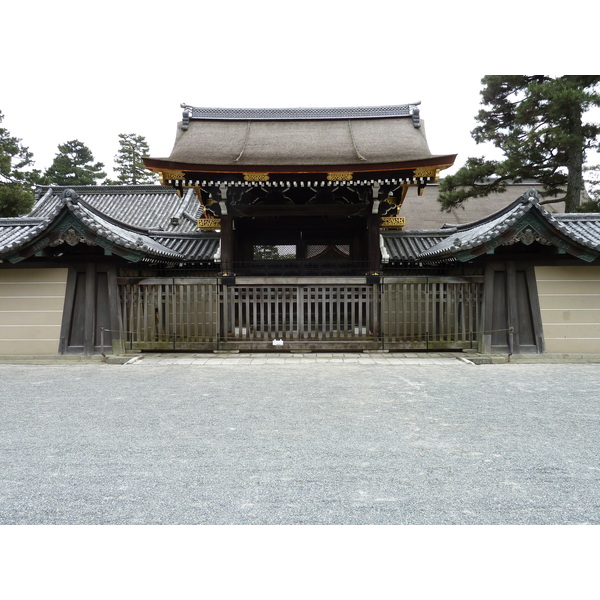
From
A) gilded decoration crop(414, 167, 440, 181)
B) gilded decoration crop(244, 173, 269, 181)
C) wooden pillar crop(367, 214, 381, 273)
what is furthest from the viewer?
wooden pillar crop(367, 214, 381, 273)

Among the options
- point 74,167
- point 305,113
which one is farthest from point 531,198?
point 74,167

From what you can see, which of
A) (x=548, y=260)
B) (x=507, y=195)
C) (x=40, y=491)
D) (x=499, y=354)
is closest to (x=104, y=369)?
(x=40, y=491)

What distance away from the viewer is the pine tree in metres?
33.8

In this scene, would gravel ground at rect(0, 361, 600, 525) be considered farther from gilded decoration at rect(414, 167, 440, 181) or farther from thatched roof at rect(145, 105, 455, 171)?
thatched roof at rect(145, 105, 455, 171)

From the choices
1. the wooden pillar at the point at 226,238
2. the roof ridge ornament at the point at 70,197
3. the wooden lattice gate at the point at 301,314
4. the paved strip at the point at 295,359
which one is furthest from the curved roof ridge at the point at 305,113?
the paved strip at the point at 295,359

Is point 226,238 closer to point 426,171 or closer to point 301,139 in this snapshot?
point 301,139

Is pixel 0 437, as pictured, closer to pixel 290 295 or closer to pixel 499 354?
pixel 290 295

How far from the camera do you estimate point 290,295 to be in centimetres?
927

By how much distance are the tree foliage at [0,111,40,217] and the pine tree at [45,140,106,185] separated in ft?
24.8

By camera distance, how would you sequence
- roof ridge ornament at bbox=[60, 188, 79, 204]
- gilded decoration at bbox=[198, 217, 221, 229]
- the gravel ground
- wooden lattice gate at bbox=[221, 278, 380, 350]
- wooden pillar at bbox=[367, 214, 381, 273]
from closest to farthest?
the gravel ground, roof ridge ornament at bbox=[60, 188, 79, 204], wooden lattice gate at bbox=[221, 278, 380, 350], wooden pillar at bbox=[367, 214, 381, 273], gilded decoration at bbox=[198, 217, 221, 229]

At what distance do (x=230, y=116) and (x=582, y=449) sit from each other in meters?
13.2

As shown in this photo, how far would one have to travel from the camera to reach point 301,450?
3.73 m

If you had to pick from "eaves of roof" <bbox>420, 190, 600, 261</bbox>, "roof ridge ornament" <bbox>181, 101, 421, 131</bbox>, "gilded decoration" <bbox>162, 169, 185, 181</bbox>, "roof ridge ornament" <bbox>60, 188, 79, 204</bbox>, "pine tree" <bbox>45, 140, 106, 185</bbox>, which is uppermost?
"pine tree" <bbox>45, 140, 106, 185</bbox>

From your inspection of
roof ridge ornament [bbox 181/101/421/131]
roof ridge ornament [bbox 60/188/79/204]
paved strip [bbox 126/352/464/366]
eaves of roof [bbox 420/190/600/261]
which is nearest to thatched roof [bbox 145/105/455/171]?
roof ridge ornament [bbox 181/101/421/131]
